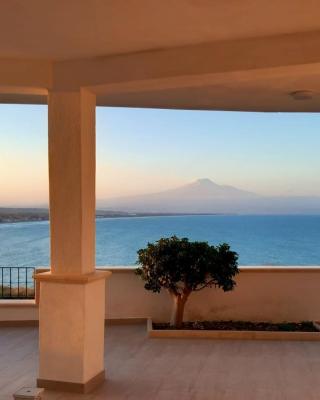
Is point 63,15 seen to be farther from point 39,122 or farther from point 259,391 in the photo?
point 39,122

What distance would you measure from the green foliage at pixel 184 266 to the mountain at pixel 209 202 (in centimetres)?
2480

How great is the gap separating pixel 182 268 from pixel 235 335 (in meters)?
0.93

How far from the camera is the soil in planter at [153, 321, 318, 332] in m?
6.77

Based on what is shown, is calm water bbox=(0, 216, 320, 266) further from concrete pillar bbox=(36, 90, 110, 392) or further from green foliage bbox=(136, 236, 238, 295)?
concrete pillar bbox=(36, 90, 110, 392)

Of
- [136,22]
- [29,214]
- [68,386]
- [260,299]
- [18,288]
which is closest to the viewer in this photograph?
[136,22]

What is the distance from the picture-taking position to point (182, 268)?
662cm

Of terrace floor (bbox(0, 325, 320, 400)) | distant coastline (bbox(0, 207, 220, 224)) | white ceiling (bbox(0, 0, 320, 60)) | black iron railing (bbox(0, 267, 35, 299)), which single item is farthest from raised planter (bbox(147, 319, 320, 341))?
distant coastline (bbox(0, 207, 220, 224))

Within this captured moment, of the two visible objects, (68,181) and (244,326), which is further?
(244,326)

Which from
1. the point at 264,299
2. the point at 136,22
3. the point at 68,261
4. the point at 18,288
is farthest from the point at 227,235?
the point at 136,22

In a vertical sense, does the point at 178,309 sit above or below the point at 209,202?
below

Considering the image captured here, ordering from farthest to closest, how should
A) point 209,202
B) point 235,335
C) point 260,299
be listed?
point 209,202, point 260,299, point 235,335

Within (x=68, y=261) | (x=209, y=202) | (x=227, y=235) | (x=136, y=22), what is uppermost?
(x=136, y=22)

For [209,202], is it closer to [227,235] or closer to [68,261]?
[227,235]

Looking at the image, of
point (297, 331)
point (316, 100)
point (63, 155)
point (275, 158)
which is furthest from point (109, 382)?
point (275, 158)
